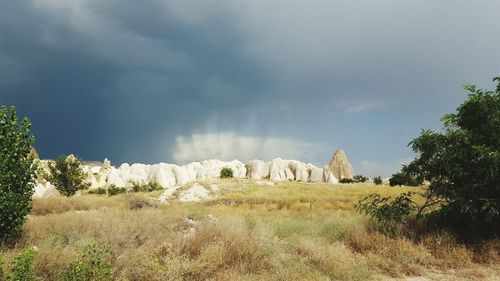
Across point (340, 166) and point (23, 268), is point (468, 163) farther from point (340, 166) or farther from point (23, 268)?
point (340, 166)

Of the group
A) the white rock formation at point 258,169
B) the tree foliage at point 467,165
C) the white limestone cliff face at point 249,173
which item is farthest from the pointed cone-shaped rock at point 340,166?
the tree foliage at point 467,165

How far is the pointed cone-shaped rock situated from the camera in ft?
312

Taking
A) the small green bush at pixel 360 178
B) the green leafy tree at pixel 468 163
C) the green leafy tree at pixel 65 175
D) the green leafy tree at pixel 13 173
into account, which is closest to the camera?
the green leafy tree at pixel 13 173

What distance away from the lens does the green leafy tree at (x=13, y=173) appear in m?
10.4

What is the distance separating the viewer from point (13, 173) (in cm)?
1074

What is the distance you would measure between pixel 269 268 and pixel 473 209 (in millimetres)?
6659

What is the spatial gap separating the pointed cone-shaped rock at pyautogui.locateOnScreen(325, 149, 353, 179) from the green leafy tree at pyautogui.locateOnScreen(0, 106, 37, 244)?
87.9m

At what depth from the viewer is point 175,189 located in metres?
45.8

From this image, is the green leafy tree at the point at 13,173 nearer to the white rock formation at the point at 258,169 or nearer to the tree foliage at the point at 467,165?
the tree foliage at the point at 467,165

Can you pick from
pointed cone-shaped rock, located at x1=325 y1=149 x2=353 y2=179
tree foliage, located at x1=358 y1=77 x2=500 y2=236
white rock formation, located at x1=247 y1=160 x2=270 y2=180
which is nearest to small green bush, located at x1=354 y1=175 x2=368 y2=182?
pointed cone-shaped rock, located at x1=325 y1=149 x2=353 y2=179

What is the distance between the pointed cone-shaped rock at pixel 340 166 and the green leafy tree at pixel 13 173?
87932 mm

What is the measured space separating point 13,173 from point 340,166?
297 feet

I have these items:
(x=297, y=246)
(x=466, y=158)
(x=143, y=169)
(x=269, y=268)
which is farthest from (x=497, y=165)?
(x=143, y=169)

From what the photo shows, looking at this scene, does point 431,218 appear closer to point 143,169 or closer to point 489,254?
point 489,254
